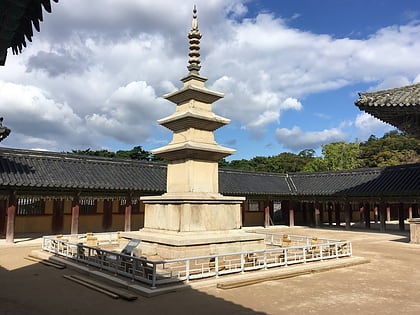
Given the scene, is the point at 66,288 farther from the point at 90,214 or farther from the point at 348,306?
the point at 90,214

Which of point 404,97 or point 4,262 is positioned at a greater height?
point 404,97

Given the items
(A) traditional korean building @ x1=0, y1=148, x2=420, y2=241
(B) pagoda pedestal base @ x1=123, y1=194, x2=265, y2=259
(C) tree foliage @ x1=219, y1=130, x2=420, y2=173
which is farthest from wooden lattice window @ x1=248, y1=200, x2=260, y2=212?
(C) tree foliage @ x1=219, y1=130, x2=420, y2=173

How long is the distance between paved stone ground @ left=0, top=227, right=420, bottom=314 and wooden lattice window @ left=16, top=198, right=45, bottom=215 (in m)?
12.9

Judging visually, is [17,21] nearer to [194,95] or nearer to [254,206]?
[194,95]

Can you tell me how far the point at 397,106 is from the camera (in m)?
12.7

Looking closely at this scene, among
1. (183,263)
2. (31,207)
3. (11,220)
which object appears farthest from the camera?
(31,207)

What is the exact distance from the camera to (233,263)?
10.5 metres

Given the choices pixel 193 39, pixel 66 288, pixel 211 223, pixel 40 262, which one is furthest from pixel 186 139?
pixel 40 262

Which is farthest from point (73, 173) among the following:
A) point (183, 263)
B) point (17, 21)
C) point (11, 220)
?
point (17, 21)

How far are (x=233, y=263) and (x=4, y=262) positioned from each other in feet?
26.9

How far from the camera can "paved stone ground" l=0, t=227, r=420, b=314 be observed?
6.93 m

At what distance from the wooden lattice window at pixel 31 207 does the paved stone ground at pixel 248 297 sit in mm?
12895

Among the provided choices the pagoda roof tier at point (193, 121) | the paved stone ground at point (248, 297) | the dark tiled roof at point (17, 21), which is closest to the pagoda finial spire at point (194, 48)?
the pagoda roof tier at point (193, 121)

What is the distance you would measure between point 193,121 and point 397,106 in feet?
24.0
